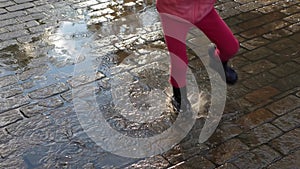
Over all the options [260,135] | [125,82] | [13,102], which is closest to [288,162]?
[260,135]

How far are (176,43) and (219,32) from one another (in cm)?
39

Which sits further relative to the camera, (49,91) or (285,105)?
(49,91)

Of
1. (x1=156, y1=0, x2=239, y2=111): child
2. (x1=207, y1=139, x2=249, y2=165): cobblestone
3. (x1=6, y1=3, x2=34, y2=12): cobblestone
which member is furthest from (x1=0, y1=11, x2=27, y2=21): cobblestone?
(x1=207, y1=139, x2=249, y2=165): cobblestone

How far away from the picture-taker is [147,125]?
363 centimetres

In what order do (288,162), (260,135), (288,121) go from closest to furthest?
(288,162)
(260,135)
(288,121)

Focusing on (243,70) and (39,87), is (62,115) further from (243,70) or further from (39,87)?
(243,70)

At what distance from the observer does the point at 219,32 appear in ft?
12.3

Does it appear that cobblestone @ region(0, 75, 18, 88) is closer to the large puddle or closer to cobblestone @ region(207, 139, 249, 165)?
the large puddle

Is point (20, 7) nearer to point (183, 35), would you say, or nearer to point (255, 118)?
point (183, 35)

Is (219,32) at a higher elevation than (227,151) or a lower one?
higher

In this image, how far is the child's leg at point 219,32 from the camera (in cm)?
368

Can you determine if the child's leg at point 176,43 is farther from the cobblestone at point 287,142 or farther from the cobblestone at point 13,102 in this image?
the cobblestone at point 13,102

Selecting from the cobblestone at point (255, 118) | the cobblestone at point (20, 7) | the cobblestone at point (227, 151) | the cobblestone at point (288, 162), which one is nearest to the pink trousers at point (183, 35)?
the cobblestone at point (255, 118)

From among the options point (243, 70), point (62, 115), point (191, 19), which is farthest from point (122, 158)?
point (243, 70)
